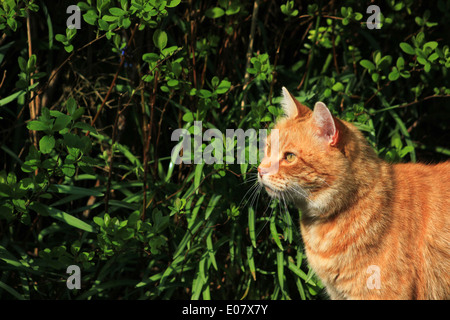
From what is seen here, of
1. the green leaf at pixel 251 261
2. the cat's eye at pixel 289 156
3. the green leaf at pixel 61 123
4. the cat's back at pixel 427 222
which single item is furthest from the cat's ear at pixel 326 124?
the green leaf at pixel 61 123

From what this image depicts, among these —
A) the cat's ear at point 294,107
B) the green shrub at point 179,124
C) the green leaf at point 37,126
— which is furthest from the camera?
the green shrub at point 179,124

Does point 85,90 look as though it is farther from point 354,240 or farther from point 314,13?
point 354,240

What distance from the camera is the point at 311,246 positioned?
204 centimetres

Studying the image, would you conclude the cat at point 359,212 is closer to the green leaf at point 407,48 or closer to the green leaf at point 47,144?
the green leaf at point 407,48

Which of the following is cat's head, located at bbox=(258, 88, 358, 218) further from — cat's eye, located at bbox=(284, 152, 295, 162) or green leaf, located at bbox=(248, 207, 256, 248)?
green leaf, located at bbox=(248, 207, 256, 248)

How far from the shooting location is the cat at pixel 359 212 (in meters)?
1.86

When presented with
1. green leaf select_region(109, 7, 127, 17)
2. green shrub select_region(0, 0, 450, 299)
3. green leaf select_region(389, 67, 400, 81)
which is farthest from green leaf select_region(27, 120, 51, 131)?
green leaf select_region(389, 67, 400, 81)

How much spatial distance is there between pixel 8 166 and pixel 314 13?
1675 millimetres

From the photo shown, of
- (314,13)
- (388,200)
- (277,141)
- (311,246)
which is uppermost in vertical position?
(314,13)

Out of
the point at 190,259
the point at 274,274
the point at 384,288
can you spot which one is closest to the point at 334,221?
the point at 384,288

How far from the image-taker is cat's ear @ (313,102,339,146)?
1.85 m

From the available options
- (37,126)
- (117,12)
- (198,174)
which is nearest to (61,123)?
(37,126)

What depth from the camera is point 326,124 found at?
74.0 inches

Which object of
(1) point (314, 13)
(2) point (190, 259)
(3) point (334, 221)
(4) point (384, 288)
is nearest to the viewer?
(4) point (384, 288)
